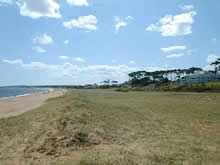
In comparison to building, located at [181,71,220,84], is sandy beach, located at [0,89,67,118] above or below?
below

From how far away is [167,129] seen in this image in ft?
28.7

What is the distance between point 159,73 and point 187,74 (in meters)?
16.9

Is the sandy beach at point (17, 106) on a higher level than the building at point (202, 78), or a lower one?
lower

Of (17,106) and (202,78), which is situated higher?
(202,78)

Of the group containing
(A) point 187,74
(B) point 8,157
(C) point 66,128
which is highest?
(A) point 187,74

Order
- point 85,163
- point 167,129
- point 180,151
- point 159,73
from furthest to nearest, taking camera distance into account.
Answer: point 159,73 → point 167,129 → point 180,151 → point 85,163

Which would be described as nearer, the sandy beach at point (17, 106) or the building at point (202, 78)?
the sandy beach at point (17, 106)

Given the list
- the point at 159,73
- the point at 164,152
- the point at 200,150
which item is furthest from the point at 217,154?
the point at 159,73

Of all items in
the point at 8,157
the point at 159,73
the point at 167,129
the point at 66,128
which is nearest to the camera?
the point at 8,157

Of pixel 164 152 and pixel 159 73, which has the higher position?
pixel 159 73

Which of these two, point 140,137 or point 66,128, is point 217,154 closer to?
point 140,137

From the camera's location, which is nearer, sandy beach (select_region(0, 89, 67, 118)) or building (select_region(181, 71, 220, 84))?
sandy beach (select_region(0, 89, 67, 118))

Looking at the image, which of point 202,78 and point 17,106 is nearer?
point 17,106

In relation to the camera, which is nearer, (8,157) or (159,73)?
(8,157)
